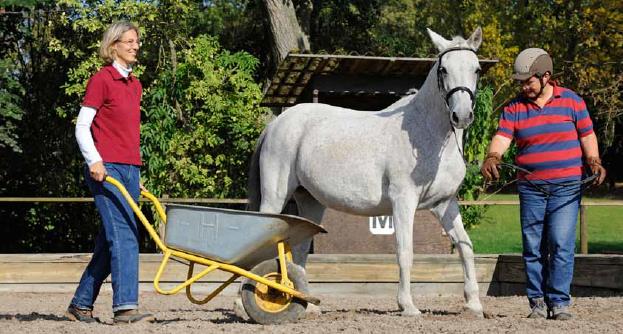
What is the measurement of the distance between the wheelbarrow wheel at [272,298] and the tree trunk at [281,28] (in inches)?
453

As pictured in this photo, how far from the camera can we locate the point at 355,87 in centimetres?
1127

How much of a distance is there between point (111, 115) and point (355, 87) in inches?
222

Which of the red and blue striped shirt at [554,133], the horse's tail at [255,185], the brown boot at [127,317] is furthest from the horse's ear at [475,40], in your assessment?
the brown boot at [127,317]

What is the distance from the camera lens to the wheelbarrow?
5.87 m

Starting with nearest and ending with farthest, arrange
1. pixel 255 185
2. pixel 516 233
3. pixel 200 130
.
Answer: pixel 255 185, pixel 200 130, pixel 516 233

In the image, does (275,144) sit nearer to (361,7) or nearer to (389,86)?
(389,86)

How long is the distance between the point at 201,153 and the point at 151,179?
918mm

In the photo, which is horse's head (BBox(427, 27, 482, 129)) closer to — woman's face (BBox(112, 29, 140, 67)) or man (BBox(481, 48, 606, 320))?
man (BBox(481, 48, 606, 320))

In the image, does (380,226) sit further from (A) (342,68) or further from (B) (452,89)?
(B) (452,89)

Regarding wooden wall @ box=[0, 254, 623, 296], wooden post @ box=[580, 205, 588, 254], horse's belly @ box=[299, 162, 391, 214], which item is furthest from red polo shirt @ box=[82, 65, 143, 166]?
wooden post @ box=[580, 205, 588, 254]

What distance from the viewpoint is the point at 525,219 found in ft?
21.3

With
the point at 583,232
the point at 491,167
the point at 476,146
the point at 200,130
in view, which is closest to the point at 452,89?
the point at 491,167

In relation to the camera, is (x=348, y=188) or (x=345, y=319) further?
(x=348, y=188)

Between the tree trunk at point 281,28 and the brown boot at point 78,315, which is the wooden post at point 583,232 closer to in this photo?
the brown boot at point 78,315
